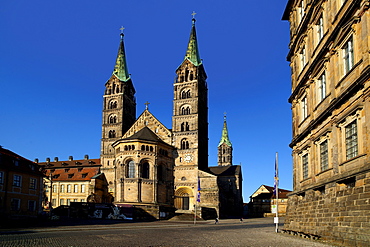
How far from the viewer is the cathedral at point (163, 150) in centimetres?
6581

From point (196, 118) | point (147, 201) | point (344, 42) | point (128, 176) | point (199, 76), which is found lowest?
point (147, 201)

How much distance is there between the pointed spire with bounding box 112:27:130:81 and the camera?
8469 cm

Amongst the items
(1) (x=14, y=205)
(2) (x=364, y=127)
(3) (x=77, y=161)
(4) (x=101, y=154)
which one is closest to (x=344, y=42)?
(2) (x=364, y=127)

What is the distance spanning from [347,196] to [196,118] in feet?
190

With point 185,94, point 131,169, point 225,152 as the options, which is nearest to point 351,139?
point 131,169

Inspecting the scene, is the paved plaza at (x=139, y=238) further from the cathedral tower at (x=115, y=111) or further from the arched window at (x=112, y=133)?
the arched window at (x=112, y=133)

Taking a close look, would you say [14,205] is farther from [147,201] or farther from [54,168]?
[54,168]

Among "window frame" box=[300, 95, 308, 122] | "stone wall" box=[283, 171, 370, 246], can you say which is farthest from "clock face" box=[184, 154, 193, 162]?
"stone wall" box=[283, 171, 370, 246]

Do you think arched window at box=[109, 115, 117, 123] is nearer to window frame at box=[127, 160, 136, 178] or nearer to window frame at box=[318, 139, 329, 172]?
window frame at box=[127, 160, 136, 178]

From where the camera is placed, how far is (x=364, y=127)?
15.0 m

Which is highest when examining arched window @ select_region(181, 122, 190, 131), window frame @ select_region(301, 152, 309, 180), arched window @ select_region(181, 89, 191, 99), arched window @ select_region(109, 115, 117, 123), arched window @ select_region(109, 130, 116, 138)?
arched window @ select_region(181, 89, 191, 99)

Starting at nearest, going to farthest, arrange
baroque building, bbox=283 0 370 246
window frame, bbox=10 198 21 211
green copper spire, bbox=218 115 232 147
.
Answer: baroque building, bbox=283 0 370 246, window frame, bbox=10 198 21 211, green copper spire, bbox=218 115 232 147

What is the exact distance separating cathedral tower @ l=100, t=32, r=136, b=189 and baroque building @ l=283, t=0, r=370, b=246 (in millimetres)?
55371

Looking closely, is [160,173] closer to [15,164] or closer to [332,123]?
[15,164]
